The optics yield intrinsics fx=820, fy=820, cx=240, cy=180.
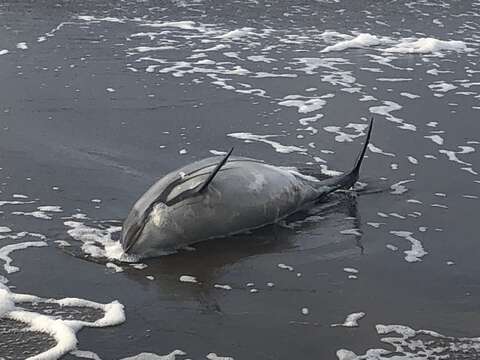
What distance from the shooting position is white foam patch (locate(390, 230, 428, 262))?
667 centimetres

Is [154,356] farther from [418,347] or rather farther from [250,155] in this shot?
[250,155]

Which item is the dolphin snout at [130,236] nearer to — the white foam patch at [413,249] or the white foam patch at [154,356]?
the white foam patch at [154,356]

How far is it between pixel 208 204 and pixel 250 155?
2.37 meters

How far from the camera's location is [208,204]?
6801 millimetres

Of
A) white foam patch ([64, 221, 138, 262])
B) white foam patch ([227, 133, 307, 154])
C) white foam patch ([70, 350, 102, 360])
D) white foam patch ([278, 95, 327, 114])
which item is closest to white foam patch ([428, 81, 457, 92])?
white foam patch ([278, 95, 327, 114])

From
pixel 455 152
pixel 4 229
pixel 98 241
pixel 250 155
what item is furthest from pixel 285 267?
pixel 455 152

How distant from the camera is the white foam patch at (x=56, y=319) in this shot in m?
5.24

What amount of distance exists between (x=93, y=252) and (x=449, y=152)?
449cm

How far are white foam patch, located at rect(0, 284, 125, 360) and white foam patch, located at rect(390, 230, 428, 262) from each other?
7.95 feet

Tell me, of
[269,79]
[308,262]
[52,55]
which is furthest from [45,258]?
[52,55]

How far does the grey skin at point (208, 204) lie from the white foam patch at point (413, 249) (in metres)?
0.97

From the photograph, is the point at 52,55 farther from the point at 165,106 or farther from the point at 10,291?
the point at 10,291

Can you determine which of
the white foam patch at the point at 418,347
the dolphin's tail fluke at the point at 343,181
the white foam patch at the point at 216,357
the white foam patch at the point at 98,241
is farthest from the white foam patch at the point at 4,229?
the white foam patch at the point at 418,347

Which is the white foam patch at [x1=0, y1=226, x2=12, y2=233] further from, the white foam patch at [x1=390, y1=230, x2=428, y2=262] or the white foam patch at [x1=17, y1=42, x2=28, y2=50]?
the white foam patch at [x1=17, y1=42, x2=28, y2=50]
